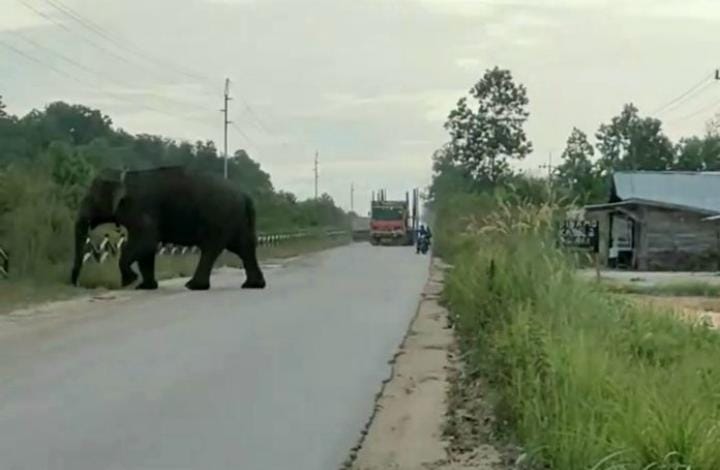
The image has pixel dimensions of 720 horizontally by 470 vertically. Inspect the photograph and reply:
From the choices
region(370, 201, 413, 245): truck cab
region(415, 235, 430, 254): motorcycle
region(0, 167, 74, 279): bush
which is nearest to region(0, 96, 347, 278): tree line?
region(0, 167, 74, 279): bush

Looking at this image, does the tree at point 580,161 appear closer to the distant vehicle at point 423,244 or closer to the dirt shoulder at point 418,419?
the distant vehicle at point 423,244

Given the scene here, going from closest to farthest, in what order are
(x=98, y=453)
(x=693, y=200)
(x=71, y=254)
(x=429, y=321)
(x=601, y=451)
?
1. (x=601, y=451)
2. (x=98, y=453)
3. (x=429, y=321)
4. (x=71, y=254)
5. (x=693, y=200)

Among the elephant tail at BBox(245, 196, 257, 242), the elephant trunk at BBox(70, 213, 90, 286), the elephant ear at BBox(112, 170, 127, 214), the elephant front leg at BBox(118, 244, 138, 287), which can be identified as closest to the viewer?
the elephant trunk at BBox(70, 213, 90, 286)

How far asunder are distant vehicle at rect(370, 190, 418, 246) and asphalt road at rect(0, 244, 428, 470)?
6493 centimetres

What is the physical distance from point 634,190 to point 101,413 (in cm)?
5145

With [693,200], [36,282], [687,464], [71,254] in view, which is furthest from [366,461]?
[693,200]

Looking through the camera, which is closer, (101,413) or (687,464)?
(687,464)

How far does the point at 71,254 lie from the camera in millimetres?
34281

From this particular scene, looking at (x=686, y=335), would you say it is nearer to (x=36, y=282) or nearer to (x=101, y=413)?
(x=101, y=413)

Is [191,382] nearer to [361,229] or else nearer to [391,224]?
[391,224]

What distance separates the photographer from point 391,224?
9162 cm

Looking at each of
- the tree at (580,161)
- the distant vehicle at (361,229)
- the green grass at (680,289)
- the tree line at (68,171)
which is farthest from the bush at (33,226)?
the distant vehicle at (361,229)

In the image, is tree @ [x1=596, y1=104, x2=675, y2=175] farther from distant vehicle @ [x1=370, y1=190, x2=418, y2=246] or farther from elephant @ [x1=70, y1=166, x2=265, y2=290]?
elephant @ [x1=70, y1=166, x2=265, y2=290]

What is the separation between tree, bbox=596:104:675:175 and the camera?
368 ft
